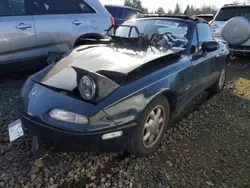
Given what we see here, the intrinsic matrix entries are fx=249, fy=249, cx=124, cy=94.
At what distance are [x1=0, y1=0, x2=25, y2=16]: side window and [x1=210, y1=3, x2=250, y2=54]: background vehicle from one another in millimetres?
4767

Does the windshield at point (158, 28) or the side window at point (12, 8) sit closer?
the windshield at point (158, 28)

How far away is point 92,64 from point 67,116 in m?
0.74

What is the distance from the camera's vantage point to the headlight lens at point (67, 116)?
6.82 feet

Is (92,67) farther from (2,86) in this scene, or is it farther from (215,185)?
(2,86)

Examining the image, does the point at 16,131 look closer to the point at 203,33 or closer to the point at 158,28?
the point at 158,28

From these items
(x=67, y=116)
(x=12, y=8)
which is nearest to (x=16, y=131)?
(x=67, y=116)

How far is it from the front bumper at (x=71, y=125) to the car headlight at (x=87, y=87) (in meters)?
0.07

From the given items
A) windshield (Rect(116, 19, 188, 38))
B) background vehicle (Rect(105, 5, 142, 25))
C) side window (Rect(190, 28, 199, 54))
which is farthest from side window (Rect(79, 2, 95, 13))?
background vehicle (Rect(105, 5, 142, 25))

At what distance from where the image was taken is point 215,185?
2.31 meters

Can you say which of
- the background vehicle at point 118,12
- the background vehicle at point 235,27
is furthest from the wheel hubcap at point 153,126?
the background vehicle at point 118,12

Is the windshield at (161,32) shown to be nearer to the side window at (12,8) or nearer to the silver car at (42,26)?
the silver car at (42,26)

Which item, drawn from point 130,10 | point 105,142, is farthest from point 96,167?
point 130,10

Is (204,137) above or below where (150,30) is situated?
below

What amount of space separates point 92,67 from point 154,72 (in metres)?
0.64
